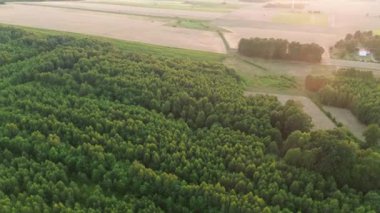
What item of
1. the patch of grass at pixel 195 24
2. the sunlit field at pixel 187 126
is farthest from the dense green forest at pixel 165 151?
the patch of grass at pixel 195 24

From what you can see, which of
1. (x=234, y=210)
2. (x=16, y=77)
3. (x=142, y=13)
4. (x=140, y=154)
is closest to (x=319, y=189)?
(x=234, y=210)

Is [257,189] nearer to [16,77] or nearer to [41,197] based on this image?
[41,197]

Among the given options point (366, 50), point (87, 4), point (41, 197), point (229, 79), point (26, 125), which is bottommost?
point (41, 197)

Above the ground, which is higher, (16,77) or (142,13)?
(142,13)

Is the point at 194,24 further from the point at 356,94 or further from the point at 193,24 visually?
the point at 356,94

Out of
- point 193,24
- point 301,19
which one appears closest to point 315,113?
point 193,24
